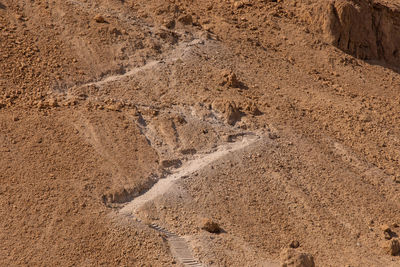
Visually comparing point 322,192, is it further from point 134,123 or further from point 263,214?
point 134,123

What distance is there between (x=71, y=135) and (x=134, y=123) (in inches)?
42.7

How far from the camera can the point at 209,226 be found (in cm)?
1077

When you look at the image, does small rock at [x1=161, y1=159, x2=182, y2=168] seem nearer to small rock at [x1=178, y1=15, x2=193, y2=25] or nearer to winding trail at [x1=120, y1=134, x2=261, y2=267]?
winding trail at [x1=120, y1=134, x2=261, y2=267]

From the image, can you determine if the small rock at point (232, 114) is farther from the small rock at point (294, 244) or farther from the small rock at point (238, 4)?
the small rock at point (238, 4)

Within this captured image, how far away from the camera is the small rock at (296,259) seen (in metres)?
10.2

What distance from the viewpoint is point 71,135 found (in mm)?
11648

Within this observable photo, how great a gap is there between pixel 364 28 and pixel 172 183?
264 inches

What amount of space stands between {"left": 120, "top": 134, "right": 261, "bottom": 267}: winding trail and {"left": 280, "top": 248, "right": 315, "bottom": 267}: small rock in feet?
3.86

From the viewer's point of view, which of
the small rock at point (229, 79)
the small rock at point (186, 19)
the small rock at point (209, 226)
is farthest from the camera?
the small rock at point (186, 19)

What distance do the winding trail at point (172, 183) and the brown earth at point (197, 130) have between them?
96 mm

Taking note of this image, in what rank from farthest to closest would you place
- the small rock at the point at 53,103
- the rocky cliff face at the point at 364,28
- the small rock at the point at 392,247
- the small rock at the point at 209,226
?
the rocky cliff face at the point at 364,28 < the small rock at the point at 53,103 < the small rock at the point at 392,247 < the small rock at the point at 209,226

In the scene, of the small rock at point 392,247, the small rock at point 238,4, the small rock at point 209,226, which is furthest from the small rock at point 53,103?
the small rock at point 392,247

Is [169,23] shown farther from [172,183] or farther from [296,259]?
[296,259]

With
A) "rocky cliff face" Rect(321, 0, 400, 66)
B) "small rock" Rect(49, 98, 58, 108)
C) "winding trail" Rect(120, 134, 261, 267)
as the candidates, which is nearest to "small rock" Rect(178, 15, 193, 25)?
"rocky cliff face" Rect(321, 0, 400, 66)
